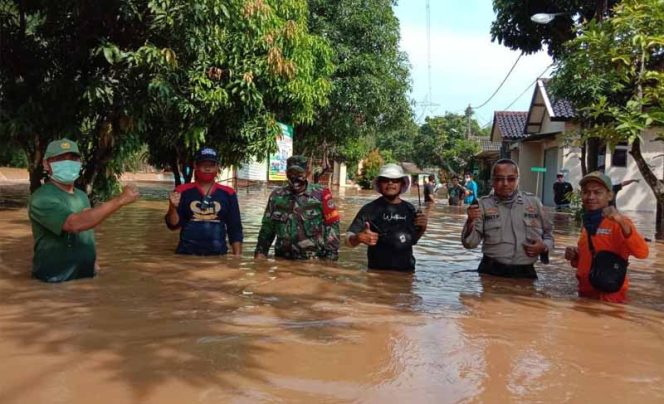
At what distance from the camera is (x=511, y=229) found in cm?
563

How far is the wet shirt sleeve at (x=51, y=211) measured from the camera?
15.3 feet

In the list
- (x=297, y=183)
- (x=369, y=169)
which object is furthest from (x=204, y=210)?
(x=369, y=169)

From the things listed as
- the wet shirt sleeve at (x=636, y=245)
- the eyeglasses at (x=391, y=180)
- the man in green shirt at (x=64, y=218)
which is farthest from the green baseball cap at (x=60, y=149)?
the wet shirt sleeve at (x=636, y=245)

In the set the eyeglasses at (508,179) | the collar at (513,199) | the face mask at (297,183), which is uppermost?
the eyeglasses at (508,179)

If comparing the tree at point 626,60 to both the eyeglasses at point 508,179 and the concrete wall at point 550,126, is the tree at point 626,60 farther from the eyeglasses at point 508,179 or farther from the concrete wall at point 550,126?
the concrete wall at point 550,126

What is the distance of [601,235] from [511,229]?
0.79m

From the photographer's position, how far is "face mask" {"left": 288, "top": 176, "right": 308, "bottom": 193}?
6.02 m

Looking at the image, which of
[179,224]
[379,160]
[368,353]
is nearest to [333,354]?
[368,353]

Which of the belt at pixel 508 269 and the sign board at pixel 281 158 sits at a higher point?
the sign board at pixel 281 158

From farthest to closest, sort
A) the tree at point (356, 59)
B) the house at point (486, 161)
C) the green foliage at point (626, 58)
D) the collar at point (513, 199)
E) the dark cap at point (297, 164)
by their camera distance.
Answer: the house at point (486, 161), the tree at point (356, 59), the green foliage at point (626, 58), the dark cap at point (297, 164), the collar at point (513, 199)

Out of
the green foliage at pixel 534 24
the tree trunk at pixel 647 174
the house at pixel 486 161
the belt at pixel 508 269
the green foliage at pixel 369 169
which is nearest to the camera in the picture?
the belt at pixel 508 269

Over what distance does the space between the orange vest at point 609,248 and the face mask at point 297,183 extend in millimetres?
2552

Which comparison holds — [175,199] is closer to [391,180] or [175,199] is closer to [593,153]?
[391,180]

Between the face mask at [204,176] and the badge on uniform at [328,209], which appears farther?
the face mask at [204,176]
